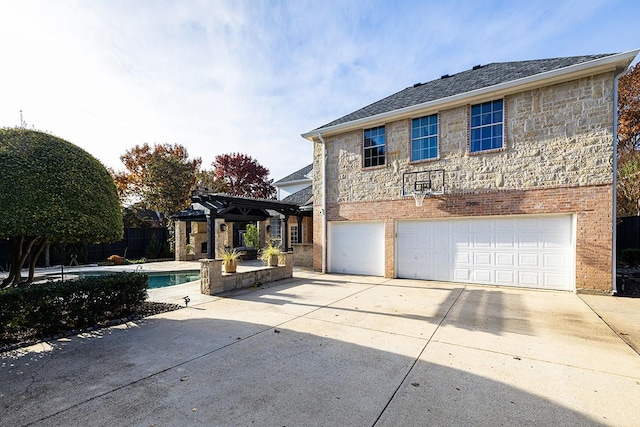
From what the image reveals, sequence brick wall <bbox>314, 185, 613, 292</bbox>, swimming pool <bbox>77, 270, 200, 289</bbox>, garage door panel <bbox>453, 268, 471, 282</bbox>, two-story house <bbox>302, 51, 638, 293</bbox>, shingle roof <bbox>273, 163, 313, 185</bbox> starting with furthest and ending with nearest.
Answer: shingle roof <bbox>273, 163, 313, 185</bbox> → swimming pool <bbox>77, 270, 200, 289</bbox> → garage door panel <bbox>453, 268, 471, 282</bbox> → two-story house <bbox>302, 51, 638, 293</bbox> → brick wall <bbox>314, 185, 613, 292</bbox>

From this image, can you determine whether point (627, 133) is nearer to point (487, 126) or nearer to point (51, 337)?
point (487, 126)

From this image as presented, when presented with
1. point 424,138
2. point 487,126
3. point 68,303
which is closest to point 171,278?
point 68,303

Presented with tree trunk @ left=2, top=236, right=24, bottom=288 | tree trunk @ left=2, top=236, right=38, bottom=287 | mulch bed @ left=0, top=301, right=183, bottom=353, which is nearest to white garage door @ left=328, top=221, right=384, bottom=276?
mulch bed @ left=0, top=301, right=183, bottom=353

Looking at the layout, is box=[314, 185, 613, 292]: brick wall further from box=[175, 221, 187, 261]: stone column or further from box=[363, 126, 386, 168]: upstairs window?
box=[175, 221, 187, 261]: stone column

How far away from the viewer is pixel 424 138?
409 inches

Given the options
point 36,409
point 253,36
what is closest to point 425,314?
point 36,409

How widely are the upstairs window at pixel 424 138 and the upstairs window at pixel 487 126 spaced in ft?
3.81

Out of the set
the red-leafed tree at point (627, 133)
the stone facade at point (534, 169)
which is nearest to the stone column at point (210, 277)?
the stone facade at point (534, 169)

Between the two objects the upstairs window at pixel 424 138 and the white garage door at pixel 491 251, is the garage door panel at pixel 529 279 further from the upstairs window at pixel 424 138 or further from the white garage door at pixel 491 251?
the upstairs window at pixel 424 138

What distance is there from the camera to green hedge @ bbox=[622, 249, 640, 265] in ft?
40.8

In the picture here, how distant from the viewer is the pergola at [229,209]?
9.94 meters

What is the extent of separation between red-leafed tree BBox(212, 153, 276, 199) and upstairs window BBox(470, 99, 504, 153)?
2493 cm

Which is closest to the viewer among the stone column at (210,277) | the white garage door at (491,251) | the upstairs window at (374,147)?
the stone column at (210,277)

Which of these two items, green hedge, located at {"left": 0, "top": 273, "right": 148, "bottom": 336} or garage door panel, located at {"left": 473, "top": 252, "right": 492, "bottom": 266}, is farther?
garage door panel, located at {"left": 473, "top": 252, "right": 492, "bottom": 266}
